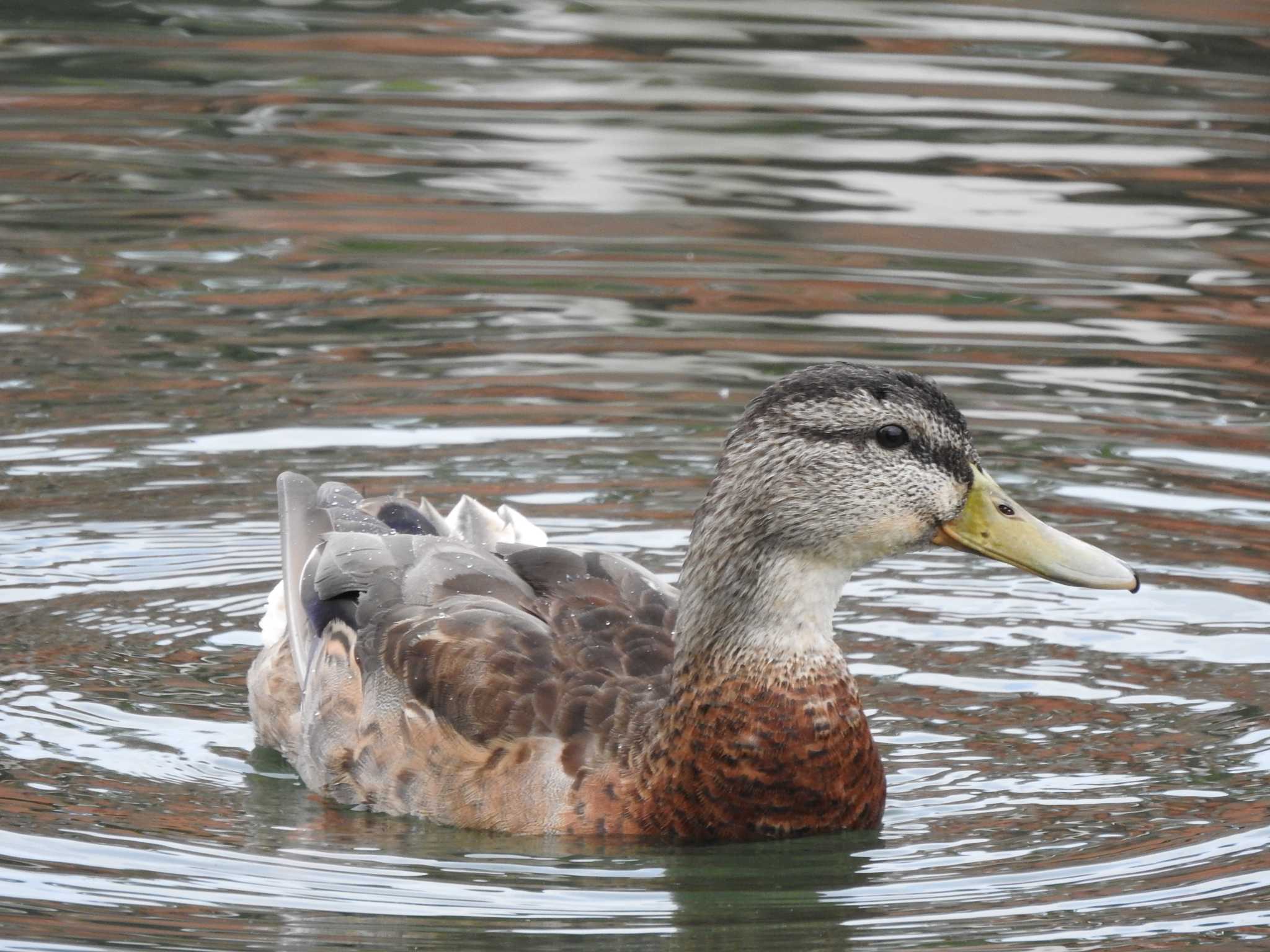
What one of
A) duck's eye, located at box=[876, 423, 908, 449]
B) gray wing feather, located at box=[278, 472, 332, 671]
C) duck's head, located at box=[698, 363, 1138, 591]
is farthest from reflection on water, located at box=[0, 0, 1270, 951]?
duck's eye, located at box=[876, 423, 908, 449]

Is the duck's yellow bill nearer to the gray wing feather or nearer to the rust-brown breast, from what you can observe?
the rust-brown breast

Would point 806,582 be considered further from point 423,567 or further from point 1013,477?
point 1013,477

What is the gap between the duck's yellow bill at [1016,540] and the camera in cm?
738

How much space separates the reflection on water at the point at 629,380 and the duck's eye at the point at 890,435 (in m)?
1.12

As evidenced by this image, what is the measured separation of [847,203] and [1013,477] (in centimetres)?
453

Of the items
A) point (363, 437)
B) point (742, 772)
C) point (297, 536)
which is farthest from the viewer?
point (363, 437)

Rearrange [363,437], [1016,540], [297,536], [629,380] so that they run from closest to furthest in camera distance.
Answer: [1016,540]
[297,536]
[363,437]
[629,380]

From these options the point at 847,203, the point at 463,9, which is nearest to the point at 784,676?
the point at 847,203

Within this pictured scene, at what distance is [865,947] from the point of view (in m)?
6.43

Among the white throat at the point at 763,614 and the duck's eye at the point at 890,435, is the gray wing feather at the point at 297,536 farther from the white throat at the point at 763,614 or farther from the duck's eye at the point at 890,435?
the duck's eye at the point at 890,435

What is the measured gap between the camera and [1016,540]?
7414 millimetres

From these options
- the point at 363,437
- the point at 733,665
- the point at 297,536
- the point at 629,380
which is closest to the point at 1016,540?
the point at 733,665

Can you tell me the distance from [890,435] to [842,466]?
17 centimetres

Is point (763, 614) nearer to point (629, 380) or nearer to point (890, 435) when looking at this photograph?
point (890, 435)
